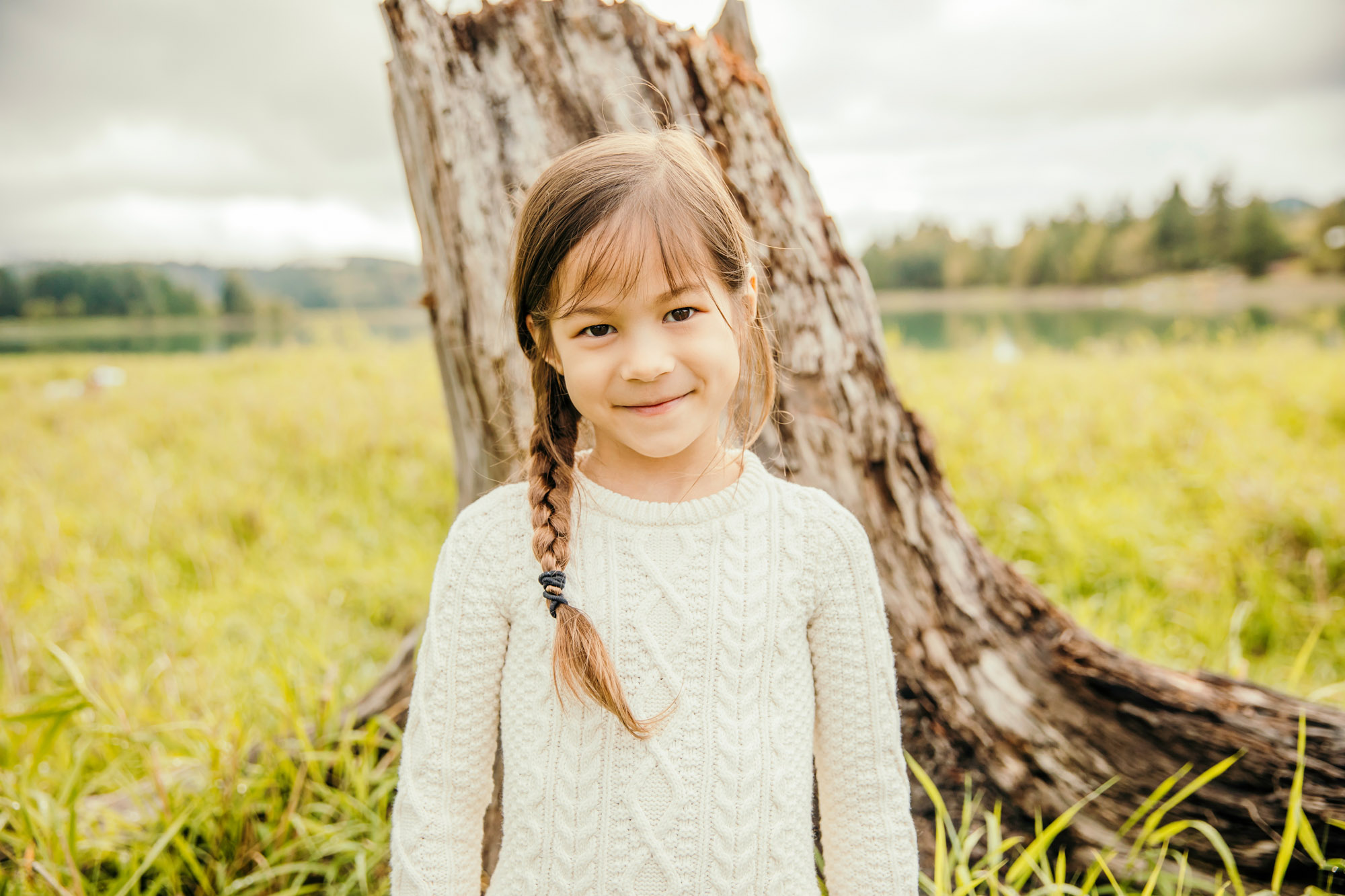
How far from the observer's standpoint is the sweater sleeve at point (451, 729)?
3.90 feet

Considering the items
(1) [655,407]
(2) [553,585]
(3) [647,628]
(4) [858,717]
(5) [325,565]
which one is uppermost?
(1) [655,407]

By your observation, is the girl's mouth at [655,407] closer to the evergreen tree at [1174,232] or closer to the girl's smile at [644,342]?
the girl's smile at [644,342]

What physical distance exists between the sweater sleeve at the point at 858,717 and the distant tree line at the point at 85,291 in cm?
2628

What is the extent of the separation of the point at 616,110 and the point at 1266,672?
9.94 feet

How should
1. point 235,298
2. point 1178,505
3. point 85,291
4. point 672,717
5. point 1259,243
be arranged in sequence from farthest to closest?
point 1259,243
point 235,298
point 85,291
point 1178,505
point 672,717

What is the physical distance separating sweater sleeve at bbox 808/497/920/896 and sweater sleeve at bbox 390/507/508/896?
22.1 inches

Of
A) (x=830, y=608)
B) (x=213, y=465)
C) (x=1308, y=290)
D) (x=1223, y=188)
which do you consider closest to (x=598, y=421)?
(x=830, y=608)

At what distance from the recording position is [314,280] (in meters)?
38.0

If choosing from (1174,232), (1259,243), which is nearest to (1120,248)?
(1174,232)

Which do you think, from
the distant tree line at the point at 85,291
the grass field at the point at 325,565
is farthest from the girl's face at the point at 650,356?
the distant tree line at the point at 85,291

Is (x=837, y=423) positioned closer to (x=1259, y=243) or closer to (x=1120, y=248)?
(x=1259, y=243)

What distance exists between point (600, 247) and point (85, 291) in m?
29.9

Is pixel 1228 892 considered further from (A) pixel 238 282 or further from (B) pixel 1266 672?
A: (A) pixel 238 282

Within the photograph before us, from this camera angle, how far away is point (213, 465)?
5.56 meters
